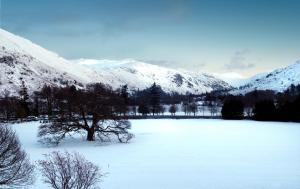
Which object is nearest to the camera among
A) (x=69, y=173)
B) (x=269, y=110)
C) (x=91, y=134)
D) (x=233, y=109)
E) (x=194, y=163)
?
(x=69, y=173)

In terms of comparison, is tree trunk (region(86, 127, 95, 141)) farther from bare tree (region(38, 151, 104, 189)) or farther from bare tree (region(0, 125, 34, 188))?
bare tree (region(38, 151, 104, 189))

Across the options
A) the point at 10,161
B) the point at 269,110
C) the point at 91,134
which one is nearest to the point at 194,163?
the point at 10,161

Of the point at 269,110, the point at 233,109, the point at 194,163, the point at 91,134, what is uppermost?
the point at 233,109

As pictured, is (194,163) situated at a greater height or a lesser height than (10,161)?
lesser

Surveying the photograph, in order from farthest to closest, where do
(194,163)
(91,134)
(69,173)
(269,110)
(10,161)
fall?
1. (269,110)
2. (91,134)
3. (194,163)
4. (10,161)
5. (69,173)

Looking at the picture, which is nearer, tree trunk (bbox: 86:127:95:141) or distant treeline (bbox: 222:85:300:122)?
tree trunk (bbox: 86:127:95:141)

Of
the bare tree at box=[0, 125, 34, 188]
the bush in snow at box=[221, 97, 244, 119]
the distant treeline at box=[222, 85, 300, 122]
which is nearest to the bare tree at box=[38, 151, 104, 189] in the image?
the bare tree at box=[0, 125, 34, 188]

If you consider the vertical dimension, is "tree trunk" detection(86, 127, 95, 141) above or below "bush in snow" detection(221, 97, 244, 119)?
below

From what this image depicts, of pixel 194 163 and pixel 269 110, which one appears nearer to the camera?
pixel 194 163

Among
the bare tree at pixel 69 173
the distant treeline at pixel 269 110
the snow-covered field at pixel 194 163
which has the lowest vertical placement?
the snow-covered field at pixel 194 163

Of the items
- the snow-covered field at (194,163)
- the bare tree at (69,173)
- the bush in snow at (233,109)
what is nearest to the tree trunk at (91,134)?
the snow-covered field at (194,163)

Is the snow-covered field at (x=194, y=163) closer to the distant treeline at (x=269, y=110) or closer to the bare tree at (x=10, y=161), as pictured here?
the bare tree at (x=10, y=161)

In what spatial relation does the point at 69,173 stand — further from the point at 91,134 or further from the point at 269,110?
the point at 269,110

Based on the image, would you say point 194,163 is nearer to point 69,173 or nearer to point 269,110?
point 69,173
